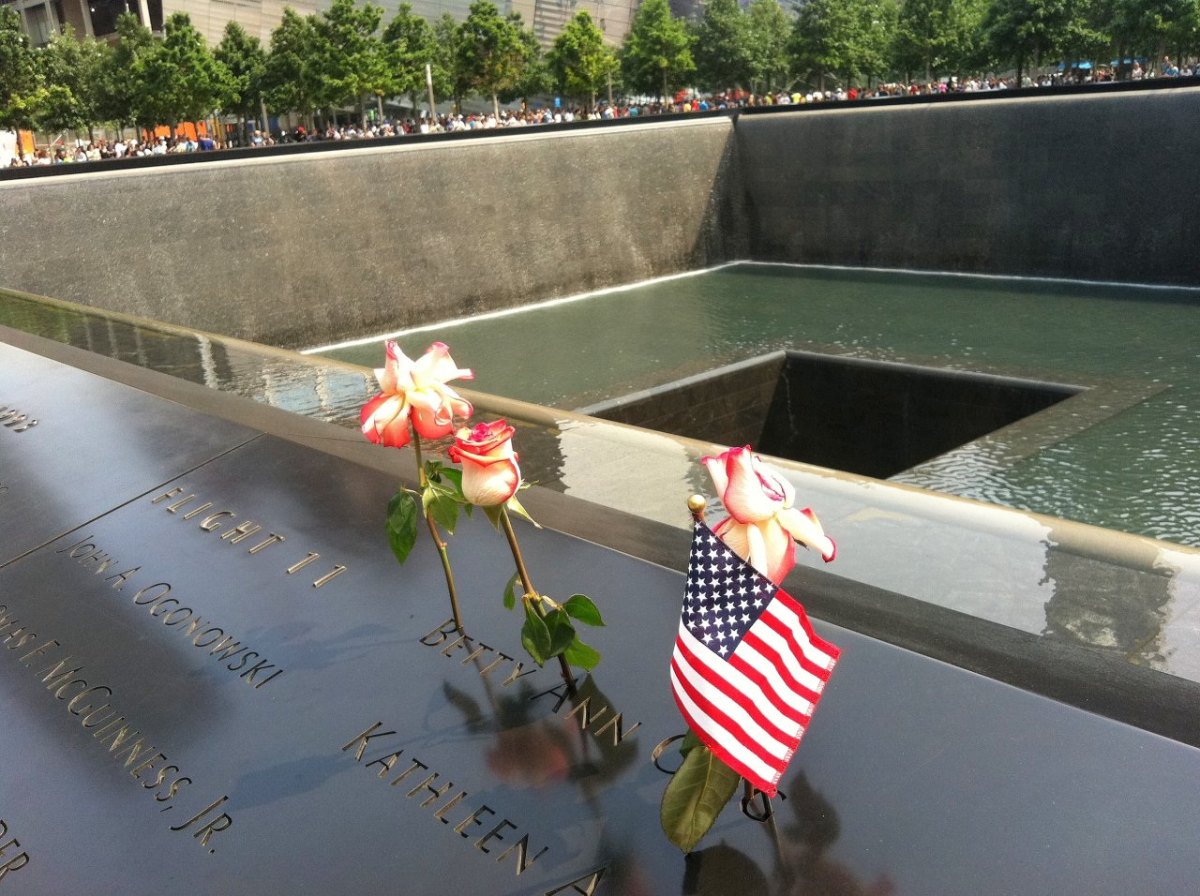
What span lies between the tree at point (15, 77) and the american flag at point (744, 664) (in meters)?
35.2

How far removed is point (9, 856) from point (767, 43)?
45.5 meters

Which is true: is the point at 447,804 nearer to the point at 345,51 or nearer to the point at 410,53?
the point at 345,51

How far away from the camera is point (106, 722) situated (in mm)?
2039

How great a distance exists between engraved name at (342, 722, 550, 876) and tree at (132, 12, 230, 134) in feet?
119

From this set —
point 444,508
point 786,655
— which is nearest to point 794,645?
point 786,655

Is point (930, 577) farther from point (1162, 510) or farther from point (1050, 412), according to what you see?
point (1050, 412)

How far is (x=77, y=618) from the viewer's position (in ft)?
8.04

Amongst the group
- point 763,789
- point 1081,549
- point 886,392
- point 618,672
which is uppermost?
point 763,789

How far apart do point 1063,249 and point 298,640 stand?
11122 mm

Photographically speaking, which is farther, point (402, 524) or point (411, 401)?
point (402, 524)

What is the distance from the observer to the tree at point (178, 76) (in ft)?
112

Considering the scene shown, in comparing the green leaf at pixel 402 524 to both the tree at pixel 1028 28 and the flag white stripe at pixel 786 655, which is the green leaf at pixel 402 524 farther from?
the tree at pixel 1028 28

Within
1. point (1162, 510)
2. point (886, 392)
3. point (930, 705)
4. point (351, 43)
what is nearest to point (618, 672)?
point (930, 705)

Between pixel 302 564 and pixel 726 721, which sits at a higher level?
pixel 726 721
